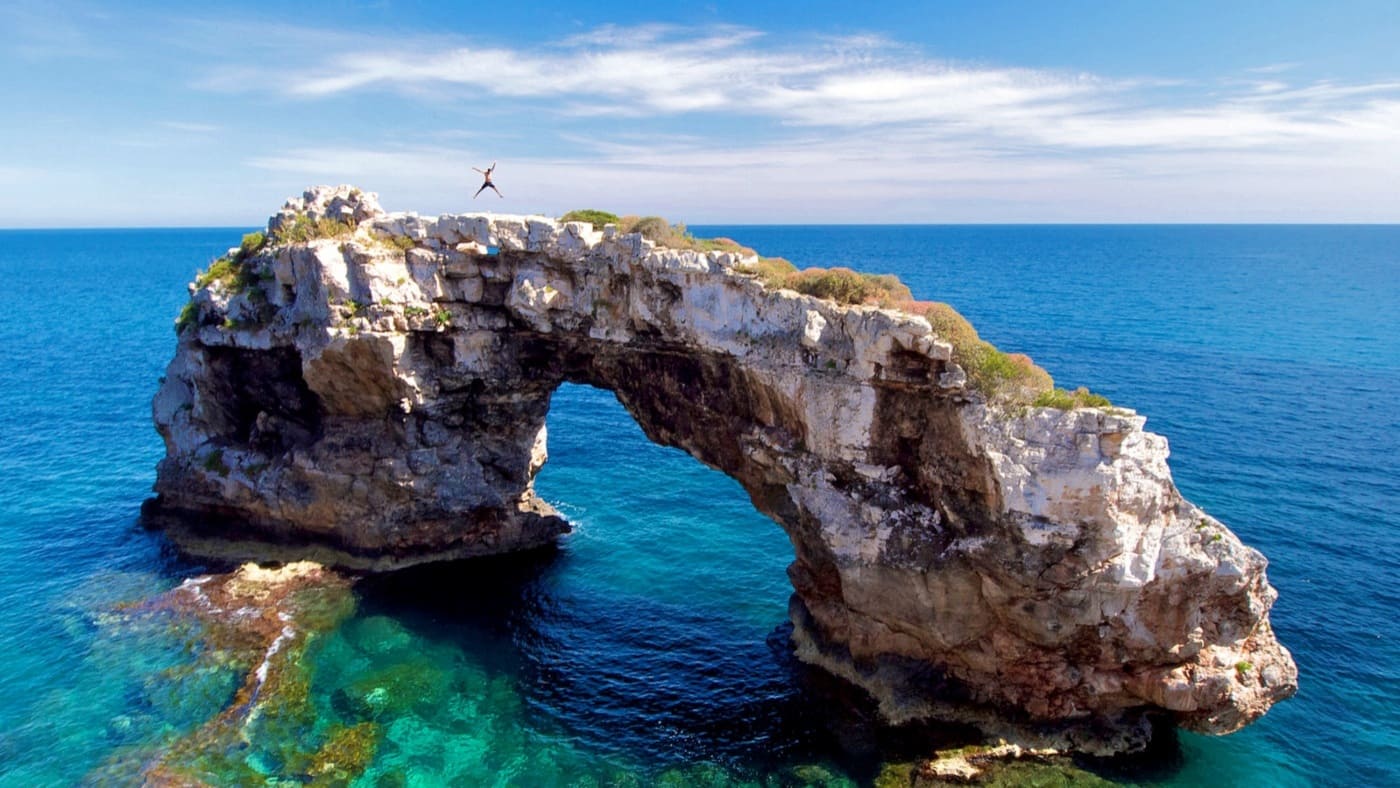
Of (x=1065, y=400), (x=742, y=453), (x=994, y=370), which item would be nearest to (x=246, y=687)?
(x=742, y=453)

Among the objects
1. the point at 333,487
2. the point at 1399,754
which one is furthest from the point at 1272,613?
the point at 333,487

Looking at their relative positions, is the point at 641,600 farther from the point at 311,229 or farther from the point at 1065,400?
the point at 311,229

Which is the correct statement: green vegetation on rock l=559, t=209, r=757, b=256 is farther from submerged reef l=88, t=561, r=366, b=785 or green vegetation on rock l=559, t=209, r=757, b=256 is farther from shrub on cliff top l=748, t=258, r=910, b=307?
submerged reef l=88, t=561, r=366, b=785

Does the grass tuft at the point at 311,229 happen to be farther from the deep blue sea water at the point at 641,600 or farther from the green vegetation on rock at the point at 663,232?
the deep blue sea water at the point at 641,600

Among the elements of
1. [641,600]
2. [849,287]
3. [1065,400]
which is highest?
[849,287]

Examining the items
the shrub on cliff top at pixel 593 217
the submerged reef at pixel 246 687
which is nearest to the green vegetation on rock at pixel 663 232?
the shrub on cliff top at pixel 593 217

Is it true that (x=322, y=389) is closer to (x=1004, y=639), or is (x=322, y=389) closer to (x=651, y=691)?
(x=651, y=691)
